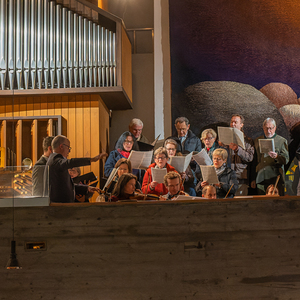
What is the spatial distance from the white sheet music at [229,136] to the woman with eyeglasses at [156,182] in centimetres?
65

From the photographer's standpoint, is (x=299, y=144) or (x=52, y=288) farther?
(x=299, y=144)


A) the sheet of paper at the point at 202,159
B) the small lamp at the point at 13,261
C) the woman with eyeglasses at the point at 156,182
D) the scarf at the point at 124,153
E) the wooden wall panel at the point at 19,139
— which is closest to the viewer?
the small lamp at the point at 13,261

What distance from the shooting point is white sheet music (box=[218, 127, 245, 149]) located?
14.9ft

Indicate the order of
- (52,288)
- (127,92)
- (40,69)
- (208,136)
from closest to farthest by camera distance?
(52,288) → (208,136) → (40,69) → (127,92)

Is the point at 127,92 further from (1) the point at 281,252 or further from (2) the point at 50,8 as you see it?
(1) the point at 281,252

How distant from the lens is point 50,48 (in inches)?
216

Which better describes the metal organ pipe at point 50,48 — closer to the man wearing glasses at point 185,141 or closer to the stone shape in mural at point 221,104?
the man wearing glasses at point 185,141

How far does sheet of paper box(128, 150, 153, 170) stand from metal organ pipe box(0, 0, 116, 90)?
5.58ft

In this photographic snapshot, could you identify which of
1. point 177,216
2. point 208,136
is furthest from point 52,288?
point 208,136

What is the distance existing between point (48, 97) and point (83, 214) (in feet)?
9.01

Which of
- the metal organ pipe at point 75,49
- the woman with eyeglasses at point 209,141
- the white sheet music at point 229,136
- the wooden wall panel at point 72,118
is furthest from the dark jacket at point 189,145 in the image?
the metal organ pipe at point 75,49

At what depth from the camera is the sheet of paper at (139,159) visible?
164 inches

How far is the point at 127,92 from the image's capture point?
593cm

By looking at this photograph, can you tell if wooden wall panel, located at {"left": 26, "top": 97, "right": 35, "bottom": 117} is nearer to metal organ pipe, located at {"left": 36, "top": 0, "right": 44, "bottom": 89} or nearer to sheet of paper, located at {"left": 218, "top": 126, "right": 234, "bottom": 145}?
metal organ pipe, located at {"left": 36, "top": 0, "right": 44, "bottom": 89}
